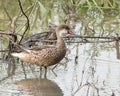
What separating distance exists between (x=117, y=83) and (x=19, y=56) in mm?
1576

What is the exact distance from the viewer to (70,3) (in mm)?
11977

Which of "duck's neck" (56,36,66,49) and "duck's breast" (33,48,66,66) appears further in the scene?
"duck's neck" (56,36,66,49)

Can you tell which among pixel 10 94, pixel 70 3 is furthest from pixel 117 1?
pixel 10 94

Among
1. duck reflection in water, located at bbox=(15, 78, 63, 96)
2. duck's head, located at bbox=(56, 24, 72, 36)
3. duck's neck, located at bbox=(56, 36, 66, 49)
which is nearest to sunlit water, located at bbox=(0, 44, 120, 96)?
duck reflection in water, located at bbox=(15, 78, 63, 96)

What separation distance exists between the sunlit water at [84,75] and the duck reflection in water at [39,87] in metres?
0.05

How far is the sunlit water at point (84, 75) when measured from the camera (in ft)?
24.3

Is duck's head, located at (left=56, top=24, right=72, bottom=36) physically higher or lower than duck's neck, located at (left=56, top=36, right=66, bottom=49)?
higher

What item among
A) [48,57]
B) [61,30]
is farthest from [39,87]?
[61,30]

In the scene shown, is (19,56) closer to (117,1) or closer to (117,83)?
(117,83)

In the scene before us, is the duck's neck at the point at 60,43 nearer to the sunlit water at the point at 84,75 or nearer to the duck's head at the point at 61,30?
the duck's head at the point at 61,30

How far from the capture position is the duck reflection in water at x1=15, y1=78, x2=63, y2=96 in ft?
24.5

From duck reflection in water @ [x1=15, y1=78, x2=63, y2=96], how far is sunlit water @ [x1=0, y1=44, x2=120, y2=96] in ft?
0.17

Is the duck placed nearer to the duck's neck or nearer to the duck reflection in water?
the duck's neck

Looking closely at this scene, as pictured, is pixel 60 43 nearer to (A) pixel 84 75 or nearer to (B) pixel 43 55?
(B) pixel 43 55
